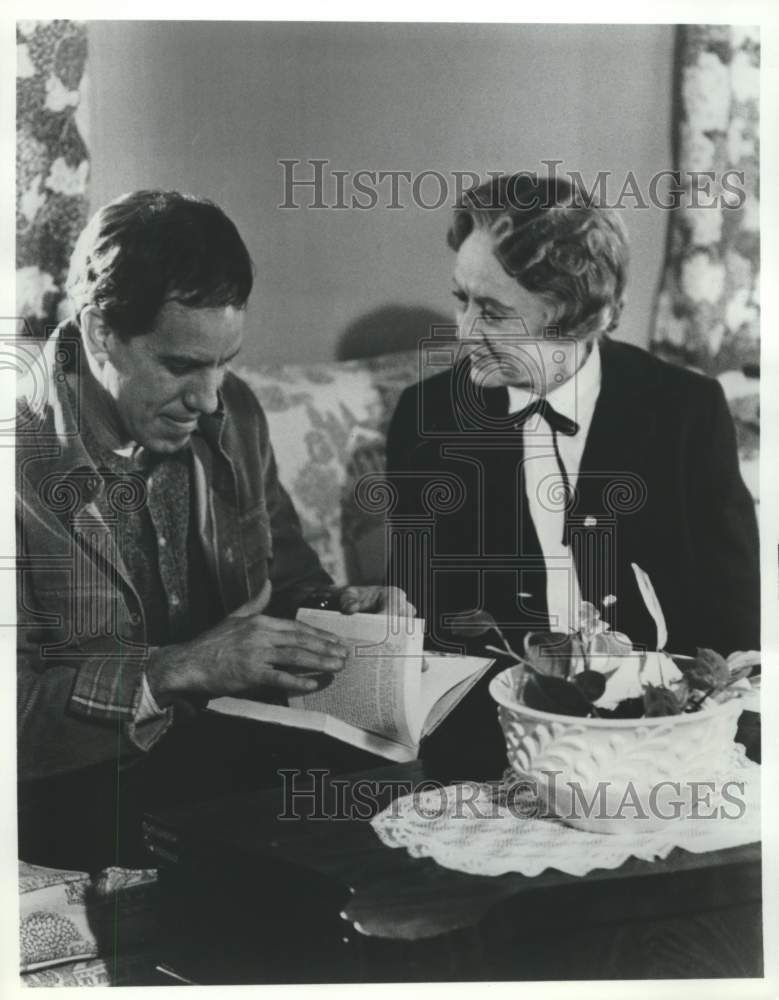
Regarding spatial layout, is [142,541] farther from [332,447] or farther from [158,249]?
[158,249]

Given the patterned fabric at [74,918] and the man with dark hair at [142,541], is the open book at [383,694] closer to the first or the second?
the man with dark hair at [142,541]

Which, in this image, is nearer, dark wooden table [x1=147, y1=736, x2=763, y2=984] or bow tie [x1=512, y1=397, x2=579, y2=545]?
dark wooden table [x1=147, y1=736, x2=763, y2=984]

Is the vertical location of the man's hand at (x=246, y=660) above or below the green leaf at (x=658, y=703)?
above

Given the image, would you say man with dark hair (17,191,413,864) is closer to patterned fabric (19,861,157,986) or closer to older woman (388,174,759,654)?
patterned fabric (19,861,157,986)

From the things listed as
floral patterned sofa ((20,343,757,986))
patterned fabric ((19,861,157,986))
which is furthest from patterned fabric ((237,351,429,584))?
patterned fabric ((19,861,157,986))

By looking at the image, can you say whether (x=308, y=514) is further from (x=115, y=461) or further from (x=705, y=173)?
(x=705, y=173)

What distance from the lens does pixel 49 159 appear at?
163cm

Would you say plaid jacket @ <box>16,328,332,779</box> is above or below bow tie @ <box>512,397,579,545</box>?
below

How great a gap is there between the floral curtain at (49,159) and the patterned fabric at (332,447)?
1.16 feet

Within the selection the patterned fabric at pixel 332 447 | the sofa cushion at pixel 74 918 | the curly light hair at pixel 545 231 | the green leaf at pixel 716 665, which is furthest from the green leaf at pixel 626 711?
the sofa cushion at pixel 74 918

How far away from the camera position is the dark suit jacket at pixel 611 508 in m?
1.64

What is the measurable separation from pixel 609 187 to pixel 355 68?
435 mm

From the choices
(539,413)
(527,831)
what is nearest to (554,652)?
(527,831)

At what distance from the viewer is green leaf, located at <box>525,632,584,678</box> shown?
163cm
